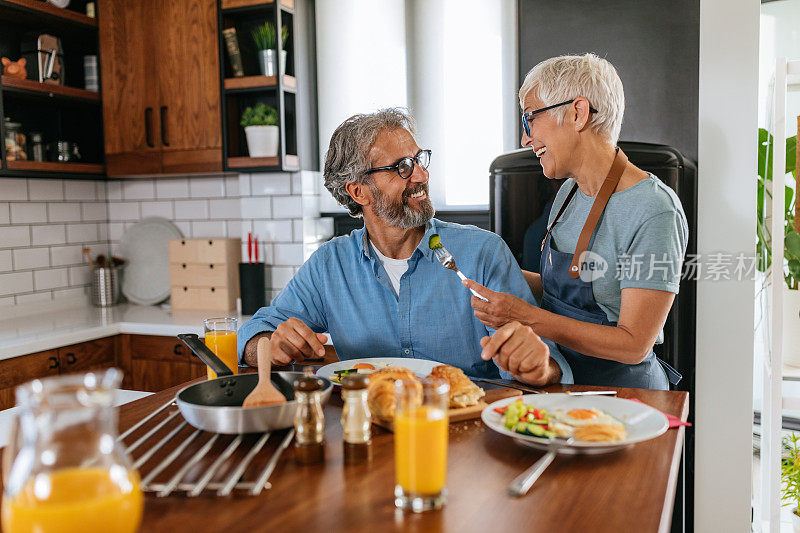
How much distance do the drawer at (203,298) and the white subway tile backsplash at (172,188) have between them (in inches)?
21.8

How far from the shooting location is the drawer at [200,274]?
3.41 metres

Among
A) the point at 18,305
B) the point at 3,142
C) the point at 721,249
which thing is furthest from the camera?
the point at 18,305

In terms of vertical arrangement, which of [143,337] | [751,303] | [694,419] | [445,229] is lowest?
[694,419]

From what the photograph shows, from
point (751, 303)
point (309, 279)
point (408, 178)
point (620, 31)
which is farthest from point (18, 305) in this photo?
point (751, 303)

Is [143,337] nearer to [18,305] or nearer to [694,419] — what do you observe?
[18,305]

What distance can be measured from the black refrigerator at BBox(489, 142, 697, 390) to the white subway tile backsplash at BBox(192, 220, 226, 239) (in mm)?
1671

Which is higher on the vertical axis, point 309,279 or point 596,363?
point 309,279

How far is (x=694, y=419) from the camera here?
8.58ft

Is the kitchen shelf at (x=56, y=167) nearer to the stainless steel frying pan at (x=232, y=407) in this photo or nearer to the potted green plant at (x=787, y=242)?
the stainless steel frying pan at (x=232, y=407)

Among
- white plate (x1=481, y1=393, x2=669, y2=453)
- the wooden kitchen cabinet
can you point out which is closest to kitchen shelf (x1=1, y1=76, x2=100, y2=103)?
the wooden kitchen cabinet

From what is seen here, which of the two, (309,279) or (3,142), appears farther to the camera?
(3,142)

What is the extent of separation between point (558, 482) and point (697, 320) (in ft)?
6.12

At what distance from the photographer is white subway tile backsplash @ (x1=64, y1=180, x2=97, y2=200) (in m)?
3.66

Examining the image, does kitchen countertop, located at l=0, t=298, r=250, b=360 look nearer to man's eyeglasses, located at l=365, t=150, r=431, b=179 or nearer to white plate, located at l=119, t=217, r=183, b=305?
white plate, located at l=119, t=217, r=183, b=305
